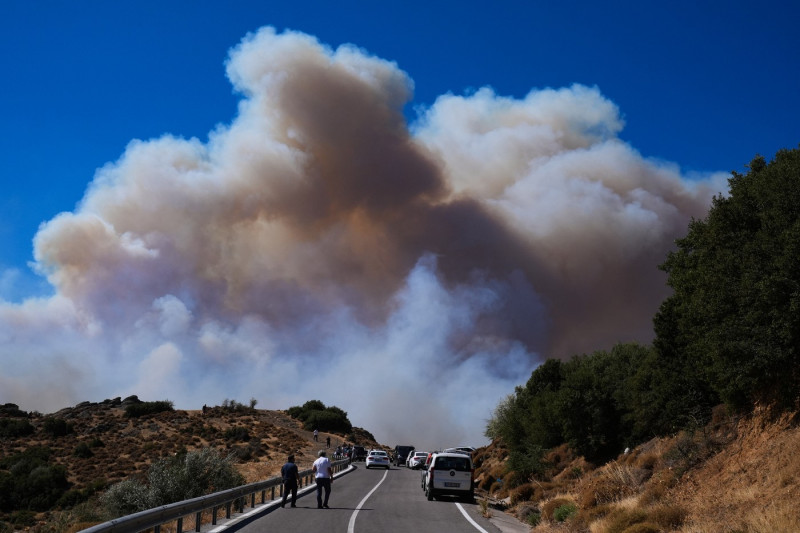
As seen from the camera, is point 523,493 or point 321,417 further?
point 321,417

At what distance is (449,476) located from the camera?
2639 centimetres

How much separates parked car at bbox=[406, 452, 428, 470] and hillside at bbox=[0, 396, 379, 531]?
30.2ft

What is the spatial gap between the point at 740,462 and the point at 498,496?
18721 mm

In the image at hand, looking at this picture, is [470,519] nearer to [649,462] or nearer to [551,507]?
[551,507]

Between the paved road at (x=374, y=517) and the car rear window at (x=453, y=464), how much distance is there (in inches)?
50.3

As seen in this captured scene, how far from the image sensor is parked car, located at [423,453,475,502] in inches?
1033

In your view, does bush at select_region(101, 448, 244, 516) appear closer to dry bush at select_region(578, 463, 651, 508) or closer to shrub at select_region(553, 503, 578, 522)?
shrub at select_region(553, 503, 578, 522)

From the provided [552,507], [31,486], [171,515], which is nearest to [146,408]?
[31,486]

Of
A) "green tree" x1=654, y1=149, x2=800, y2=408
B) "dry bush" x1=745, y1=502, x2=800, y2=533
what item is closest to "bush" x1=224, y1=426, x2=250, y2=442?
"green tree" x1=654, y1=149, x2=800, y2=408

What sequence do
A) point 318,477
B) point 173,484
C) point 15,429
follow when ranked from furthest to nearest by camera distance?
point 15,429
point 173,484
point 318,477

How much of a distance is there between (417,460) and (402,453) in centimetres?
839

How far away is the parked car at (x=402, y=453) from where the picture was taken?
223 feet

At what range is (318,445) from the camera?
81.2 metres

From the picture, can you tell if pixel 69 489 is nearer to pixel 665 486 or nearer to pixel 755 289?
pixel 665 486
